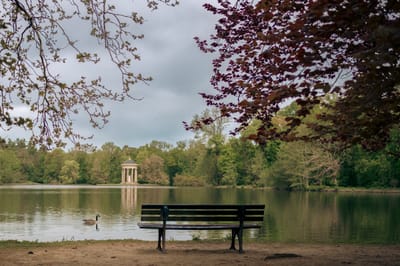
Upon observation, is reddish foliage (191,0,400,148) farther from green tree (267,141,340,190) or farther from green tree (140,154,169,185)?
green tree (140,154,169,185)

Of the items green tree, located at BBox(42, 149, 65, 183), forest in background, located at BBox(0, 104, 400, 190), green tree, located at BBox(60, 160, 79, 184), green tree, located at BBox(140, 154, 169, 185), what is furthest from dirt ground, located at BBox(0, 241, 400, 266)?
green tree, located at BBox(42, 149, 65, 183)

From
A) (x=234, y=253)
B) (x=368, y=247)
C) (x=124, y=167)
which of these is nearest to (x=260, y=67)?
(x=234, y=253)

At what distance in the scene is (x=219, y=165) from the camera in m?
83.1

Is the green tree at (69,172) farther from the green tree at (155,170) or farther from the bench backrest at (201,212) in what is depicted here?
the bench backrest at (201,212)

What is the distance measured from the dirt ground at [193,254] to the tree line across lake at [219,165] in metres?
20.9

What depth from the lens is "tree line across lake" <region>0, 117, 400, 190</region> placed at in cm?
6234

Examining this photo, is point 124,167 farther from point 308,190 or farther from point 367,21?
point 367,21

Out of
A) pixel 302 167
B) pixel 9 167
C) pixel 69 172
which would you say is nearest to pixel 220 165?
pixel 302 167

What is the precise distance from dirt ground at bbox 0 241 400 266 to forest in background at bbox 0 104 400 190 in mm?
19914

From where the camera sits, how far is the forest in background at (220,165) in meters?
62.2

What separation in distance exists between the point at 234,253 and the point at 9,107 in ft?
14.4

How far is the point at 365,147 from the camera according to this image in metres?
8.28

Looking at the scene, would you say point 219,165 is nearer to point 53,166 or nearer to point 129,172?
point 129,172

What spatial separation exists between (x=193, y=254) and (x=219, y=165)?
74616mm
